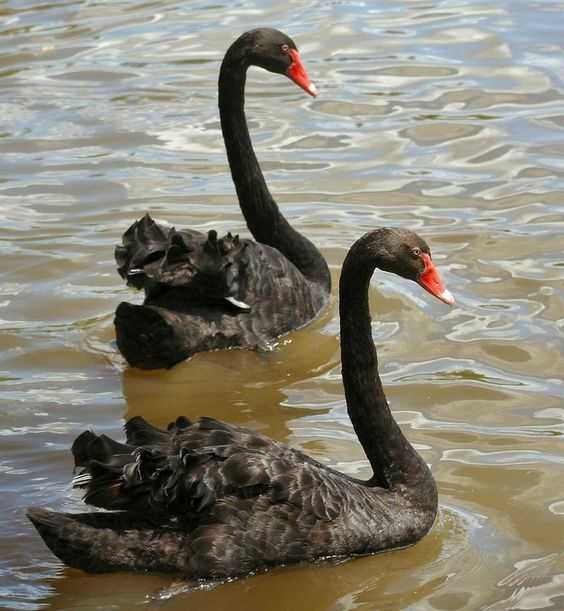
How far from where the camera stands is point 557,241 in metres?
8.77

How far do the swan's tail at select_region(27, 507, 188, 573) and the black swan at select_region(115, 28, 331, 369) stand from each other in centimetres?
198

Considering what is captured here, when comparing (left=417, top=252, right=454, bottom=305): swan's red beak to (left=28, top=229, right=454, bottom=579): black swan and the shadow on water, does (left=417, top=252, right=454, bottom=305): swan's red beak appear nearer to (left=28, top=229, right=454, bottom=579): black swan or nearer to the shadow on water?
(left=28, top=229, right=454, bottom=579): black swan

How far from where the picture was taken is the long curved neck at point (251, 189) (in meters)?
8.23

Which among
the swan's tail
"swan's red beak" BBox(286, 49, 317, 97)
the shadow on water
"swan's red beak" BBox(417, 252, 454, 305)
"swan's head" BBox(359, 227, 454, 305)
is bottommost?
the shadow on water

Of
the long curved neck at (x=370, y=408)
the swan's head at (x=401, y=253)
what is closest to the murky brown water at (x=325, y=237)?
the long curved neck at (x=370, y=408)

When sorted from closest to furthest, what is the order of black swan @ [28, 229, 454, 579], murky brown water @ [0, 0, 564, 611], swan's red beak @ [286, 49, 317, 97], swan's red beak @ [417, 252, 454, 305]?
black swan @ [28, 229, 454, 579] → murky brown water @ [0, 0, 564, 611] → swan's red beak @ [417, 252, 454, 305] → swan's red beak @ [286, 49, 317, 97]

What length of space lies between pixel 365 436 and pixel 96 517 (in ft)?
3.51

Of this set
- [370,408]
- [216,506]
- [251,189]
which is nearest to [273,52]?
[251,189]

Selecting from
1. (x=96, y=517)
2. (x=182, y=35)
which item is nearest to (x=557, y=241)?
(x=96, y=517)

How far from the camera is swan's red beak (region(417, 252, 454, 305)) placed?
227 inches

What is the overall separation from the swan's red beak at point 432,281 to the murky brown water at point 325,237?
0.80 m

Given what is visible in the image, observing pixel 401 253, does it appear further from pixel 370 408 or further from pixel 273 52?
pixel 273 52

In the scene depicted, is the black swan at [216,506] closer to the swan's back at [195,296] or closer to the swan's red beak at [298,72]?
the swan's back at [195,296]

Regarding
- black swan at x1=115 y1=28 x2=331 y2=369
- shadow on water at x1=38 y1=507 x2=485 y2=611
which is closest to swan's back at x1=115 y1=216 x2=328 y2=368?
black swan at x1=115 y1=28 x2=331 y2=369
